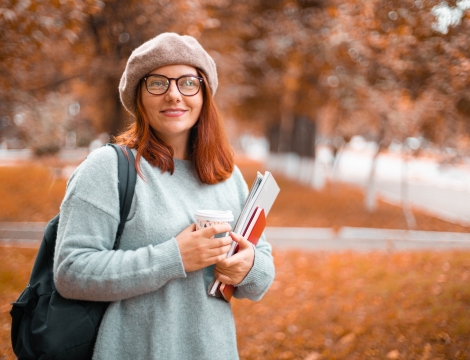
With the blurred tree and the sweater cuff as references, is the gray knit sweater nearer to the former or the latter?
the sweater cuff

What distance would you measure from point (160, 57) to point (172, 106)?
20cm

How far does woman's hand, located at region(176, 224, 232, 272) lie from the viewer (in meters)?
1.53

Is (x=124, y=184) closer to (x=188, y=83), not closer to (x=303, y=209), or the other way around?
(x=188, y=83)

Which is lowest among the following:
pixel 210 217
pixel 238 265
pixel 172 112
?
pixel 238 265

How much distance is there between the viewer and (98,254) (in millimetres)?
1467

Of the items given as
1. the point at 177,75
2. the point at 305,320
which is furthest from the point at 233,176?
the point at 305,320

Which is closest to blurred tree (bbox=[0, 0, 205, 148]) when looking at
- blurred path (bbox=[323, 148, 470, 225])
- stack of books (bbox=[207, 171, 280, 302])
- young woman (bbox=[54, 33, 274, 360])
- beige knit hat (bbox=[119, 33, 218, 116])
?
beige knit hat (bbox=[119, 33, 218, 116])

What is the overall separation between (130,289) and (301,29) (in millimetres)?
10386

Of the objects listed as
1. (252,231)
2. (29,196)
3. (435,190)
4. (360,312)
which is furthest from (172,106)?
(435,190)

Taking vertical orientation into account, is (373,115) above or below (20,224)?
above

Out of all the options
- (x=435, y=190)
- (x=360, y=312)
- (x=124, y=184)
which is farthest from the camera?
(x=435, y=190)

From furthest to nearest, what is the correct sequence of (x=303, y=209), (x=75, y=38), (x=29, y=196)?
(x=29, y=196), (x=303, y=209), (x=75, y=38)

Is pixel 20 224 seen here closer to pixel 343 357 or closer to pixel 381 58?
pixel 343 357

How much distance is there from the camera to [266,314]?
5125 millimetres
